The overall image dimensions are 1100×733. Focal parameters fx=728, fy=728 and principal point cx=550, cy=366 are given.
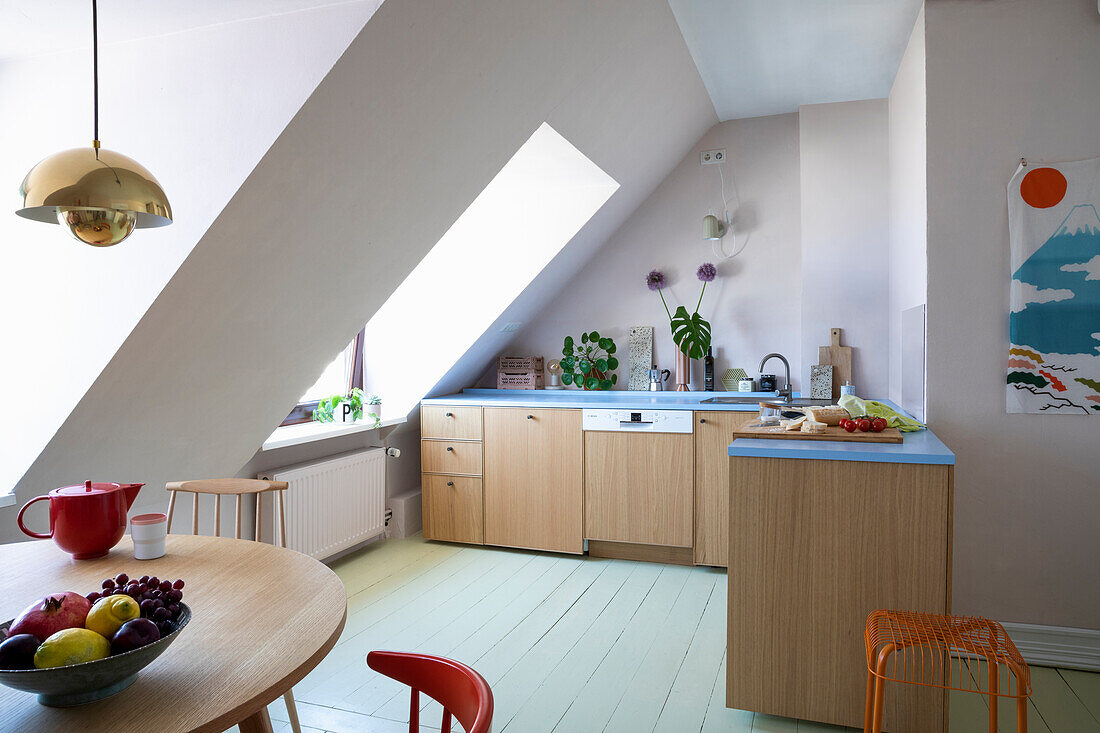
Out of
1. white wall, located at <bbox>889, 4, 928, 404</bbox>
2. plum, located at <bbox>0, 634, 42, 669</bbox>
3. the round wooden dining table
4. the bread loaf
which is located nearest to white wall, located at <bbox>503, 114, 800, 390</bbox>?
white wall, located at <bbox>889, 4, 928, 404</bbox>

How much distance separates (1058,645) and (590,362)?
2.78 meters

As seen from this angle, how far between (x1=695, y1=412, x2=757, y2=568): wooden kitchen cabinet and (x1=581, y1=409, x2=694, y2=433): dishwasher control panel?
0.28 ft

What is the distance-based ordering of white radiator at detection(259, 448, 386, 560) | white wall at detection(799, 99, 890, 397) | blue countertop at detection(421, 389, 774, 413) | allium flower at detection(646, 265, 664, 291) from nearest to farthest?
white radiator at detection(259, 448, 386, 560) → blue countertop at detection(421, 389, 774, 413) → white wall at detection(799, 99, 890, 397) → allium flower at detection(646, 265, 664, 291)

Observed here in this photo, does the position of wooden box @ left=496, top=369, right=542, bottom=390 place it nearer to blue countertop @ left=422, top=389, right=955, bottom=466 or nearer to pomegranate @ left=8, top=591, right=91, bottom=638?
blue countertop @ left=422, top=389, right=955, bottom=466

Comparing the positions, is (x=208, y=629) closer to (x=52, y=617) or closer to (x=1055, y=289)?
(x=52, y=617)

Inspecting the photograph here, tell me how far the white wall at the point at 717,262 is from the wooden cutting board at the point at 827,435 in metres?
1.84

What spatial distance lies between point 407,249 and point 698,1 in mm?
Result: 1555

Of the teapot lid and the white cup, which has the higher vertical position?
the teapot lid

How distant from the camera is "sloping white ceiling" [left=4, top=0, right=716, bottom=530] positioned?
208cm

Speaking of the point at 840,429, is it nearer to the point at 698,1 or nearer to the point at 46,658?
the point at 698,1

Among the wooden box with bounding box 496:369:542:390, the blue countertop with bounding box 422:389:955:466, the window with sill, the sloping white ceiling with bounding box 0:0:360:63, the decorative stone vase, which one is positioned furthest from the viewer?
the wooden box with bounding box 496:369:542:390

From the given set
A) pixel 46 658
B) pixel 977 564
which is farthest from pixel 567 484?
pixel 46 658

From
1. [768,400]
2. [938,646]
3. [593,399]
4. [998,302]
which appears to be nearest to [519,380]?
[593,399]

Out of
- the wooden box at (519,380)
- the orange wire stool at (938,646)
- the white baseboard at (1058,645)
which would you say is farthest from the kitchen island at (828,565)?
the wooden box at (519,380)
